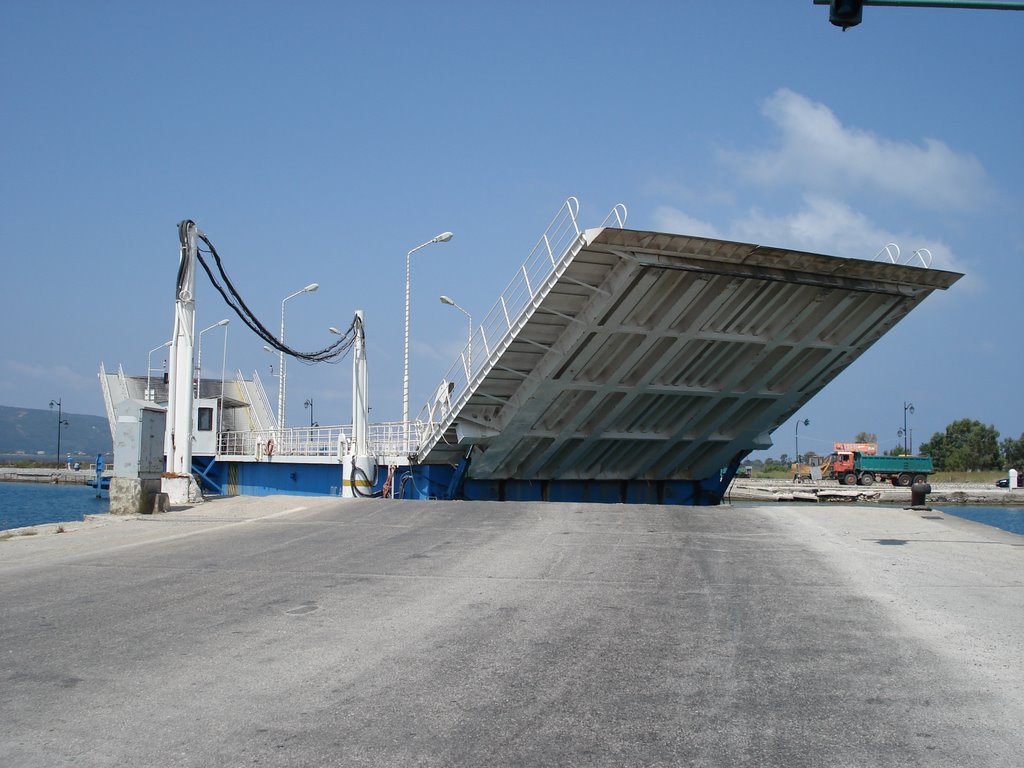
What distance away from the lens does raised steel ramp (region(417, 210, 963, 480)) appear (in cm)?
1612

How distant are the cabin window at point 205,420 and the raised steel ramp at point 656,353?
2069 cm

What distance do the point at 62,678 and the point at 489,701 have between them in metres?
2.58

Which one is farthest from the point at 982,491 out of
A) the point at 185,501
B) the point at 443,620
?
the point at 443,620

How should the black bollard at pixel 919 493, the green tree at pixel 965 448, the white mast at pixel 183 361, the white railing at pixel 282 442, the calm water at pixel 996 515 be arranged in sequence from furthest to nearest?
the green tree at pixel 965 448
the calm water at pixel 996 515
the white railing at pixel 282 442
the white mast at pixel 183 361
the black bollard at pixel 919 493

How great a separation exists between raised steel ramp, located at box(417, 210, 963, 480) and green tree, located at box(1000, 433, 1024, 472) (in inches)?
3012

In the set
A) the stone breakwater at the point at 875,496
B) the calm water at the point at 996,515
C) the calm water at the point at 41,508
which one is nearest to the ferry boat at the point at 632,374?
the calm water at the point at 41,508

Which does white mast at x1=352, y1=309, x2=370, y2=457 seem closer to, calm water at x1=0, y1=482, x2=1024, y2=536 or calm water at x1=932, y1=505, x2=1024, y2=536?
calm water at x1=0, y1=482, x2=1024, y2=536

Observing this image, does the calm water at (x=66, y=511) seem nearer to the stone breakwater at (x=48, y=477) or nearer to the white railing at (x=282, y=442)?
the white railing at (x=282, y=442)

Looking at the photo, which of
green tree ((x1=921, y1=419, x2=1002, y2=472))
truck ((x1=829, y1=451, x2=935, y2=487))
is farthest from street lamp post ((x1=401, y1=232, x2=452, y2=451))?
green tree ((x1=921, y1=419, x2=1002, y2=472))

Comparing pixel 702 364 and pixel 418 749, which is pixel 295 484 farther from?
pixel 418 749

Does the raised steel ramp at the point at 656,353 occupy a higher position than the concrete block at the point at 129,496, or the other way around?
the raised steel ramp at the point at 656,353

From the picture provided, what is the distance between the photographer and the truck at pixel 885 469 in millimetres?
60656

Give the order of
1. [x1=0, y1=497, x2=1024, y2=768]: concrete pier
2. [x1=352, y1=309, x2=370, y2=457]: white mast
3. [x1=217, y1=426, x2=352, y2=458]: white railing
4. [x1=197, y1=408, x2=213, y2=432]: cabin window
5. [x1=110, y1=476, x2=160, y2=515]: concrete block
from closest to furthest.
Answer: [x1=0, y1=497, x2=1024, y2=768]: concrete pier, [x1=110, y1=476, x2=160, y2=515]: concrete block, [x1=352, y1=309, x2=370, y2=457]: white mast, [x1=217, y1=426, x2=352, y2=458]: white railing, [x1=197, y1=408, x2=213, y2=432]: cabin window

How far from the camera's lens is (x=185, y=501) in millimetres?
16922
